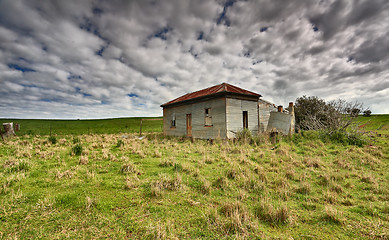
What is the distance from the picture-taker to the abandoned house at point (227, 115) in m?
13.8

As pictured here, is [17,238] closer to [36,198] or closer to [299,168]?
[36,198]

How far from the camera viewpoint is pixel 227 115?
1359 cm

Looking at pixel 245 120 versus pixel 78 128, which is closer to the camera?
pixel 245 120

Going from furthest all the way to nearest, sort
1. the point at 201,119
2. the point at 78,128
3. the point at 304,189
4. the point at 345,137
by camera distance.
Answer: the point at 78,128 < the point at 201,119 < the point at 345,137 < the point at 304,189

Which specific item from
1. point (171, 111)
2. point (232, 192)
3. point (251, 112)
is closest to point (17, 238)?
point (232, 192)

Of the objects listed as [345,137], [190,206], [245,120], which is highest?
[245,120]

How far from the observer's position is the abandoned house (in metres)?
13.8

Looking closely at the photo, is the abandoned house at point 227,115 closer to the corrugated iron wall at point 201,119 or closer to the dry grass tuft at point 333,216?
the corrugated iron wall at point 201,119

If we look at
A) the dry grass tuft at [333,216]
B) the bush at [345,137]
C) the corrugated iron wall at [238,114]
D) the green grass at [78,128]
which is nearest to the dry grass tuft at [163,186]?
the dry grass tuft at [333,216]

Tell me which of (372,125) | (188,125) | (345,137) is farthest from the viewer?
(372,125)

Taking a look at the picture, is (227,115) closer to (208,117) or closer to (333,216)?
(208,117)

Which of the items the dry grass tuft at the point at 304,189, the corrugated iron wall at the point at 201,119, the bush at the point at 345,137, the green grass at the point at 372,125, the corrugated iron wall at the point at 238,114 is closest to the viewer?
the dry grass tuft at the point at 304,189

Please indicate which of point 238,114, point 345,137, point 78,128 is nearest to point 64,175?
point 238,114

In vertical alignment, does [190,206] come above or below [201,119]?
below
